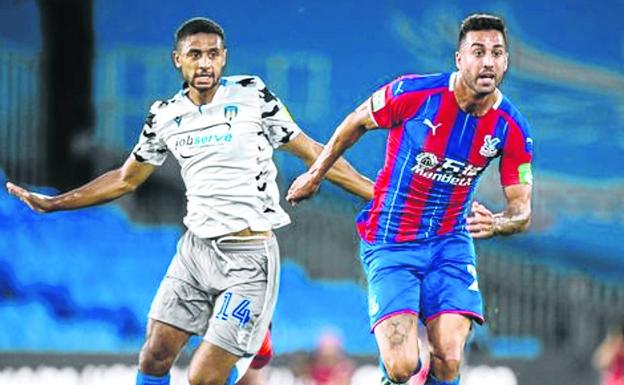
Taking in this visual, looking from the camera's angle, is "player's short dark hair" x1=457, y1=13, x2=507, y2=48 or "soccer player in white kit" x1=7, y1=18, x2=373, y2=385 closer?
"player's short dark hair" x1=457, y1=13, x2=507, y2=48

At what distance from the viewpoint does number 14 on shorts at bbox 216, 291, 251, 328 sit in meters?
7.23

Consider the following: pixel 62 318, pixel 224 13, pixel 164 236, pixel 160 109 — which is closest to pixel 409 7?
pixel 224 13

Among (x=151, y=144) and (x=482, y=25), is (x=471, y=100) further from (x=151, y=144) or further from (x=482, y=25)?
(x=151, y=144)

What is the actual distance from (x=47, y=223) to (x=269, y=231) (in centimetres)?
497

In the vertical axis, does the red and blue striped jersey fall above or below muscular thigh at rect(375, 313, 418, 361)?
above

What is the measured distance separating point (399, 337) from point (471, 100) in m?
1.04

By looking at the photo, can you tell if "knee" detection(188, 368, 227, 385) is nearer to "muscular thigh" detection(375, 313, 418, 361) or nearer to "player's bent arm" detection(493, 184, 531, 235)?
"muscular thigh" detection(375, 313, 418, 361)

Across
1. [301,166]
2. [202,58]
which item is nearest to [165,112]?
[202,58]

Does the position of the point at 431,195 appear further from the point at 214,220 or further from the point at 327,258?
the point at 327,258

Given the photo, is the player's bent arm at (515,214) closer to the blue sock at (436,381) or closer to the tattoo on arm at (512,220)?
the tattoo on arm at (512,220)

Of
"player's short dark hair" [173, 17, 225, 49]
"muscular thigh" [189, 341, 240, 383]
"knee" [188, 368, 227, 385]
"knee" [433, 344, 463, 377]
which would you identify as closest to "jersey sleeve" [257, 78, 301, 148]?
"player's short dark hair" [173, 17, 225, 49]

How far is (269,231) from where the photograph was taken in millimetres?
7477

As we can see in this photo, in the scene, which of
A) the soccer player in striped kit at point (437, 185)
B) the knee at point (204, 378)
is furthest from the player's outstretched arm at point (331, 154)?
the knee at point (204, 378)

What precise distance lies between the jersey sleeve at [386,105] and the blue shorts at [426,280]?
0.55m
